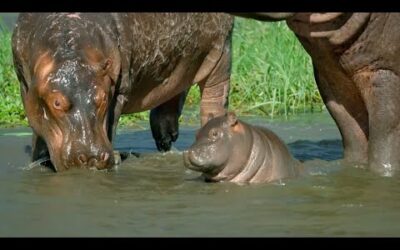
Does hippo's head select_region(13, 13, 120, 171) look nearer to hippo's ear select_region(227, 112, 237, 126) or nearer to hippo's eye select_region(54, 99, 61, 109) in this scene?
hippo's eye select_region(54, 99, 61, 109)

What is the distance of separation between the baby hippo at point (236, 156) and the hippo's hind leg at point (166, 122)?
6.34 feet

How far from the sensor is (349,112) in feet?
25.9

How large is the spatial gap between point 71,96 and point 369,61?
1.72 metres

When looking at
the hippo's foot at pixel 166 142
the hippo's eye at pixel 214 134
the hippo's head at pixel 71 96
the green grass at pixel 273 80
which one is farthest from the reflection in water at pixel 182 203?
the green grass at pixel 273 80

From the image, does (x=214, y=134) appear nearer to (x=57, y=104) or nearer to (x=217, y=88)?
(x=57, y=104)

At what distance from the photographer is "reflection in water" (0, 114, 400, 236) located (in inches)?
236

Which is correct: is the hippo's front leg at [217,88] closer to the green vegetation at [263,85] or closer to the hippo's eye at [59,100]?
the green vegetation at [263,85]

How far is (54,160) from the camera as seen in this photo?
25.1ft

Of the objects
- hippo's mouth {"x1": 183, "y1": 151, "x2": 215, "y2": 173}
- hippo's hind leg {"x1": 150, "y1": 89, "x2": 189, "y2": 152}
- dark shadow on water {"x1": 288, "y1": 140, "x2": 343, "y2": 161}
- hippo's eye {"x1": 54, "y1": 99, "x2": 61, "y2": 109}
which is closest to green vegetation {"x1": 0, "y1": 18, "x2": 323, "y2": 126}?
hippo's hind leg {"x1": 150, "y1": 89, "x2": 189, "y2": 152}

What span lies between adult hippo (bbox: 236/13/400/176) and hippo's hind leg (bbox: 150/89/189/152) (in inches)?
76.8

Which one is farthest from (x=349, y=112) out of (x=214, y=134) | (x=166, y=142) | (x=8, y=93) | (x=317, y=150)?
(x=8, y=93)
